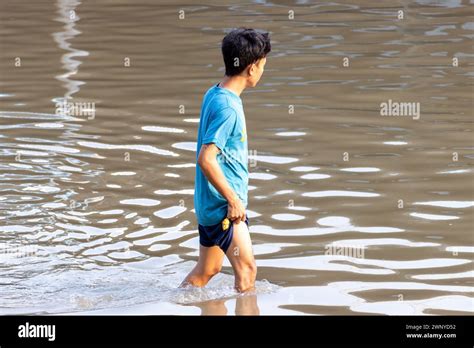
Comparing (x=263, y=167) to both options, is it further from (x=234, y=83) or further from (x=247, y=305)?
(x=234, y=83)

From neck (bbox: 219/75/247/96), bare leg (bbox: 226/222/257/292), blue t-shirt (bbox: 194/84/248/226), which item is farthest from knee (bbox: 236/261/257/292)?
neck (bbox: 219/75/247/96)

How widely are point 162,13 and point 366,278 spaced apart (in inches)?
459

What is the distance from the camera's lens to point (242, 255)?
6883mm

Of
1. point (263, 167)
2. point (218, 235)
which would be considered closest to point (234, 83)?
point (218, 235)

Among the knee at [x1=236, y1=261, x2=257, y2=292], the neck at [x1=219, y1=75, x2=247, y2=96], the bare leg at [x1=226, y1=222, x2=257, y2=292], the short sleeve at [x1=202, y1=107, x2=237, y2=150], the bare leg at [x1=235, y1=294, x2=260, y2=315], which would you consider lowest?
the bare leg at [x1=235, y1=294, x2=260, y2=315]

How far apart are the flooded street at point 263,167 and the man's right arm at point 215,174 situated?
885 mm

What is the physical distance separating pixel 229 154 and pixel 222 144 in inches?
7.0

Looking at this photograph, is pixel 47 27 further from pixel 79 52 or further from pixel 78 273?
pixel 78 273

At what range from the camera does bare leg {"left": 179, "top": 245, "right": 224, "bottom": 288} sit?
7.08m

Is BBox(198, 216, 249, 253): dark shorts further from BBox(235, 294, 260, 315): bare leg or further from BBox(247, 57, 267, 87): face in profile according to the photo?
BBox(247, 57, 267, 87): face in profile

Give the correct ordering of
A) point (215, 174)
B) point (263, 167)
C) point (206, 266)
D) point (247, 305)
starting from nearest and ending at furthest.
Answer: point (215, 174) < point (206, 266) < point (247, 305) < point (263, 167)

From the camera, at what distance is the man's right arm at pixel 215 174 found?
21.7 ft

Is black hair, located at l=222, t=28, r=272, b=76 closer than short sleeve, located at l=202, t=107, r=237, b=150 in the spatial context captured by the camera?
No

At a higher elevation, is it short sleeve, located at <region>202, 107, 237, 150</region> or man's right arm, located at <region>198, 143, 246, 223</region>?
short sleeve, located at <region>202, 107, 237, 150</region>
